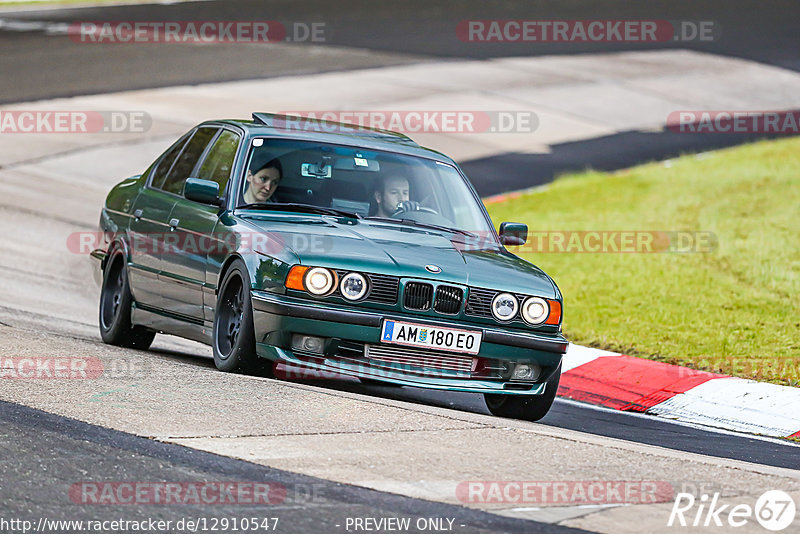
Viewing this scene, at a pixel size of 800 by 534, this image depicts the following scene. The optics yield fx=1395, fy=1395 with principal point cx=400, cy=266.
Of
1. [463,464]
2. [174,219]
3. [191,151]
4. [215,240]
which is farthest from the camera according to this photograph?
[191,151]

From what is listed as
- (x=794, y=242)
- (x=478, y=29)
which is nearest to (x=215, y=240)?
(x=794, y=242)

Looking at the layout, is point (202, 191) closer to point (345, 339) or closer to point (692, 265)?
point (345, 339)

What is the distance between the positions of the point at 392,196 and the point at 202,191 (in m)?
1.17

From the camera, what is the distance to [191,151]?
9469 mm

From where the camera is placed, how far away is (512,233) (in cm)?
894

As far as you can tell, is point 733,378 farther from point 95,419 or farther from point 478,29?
point 478,29

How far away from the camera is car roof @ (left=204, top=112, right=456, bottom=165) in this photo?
8.74 meters

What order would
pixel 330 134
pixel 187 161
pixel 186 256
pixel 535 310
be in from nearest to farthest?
pixel 535 310 → pixel 186 256 → pixel 330 134 → pixel 187 161

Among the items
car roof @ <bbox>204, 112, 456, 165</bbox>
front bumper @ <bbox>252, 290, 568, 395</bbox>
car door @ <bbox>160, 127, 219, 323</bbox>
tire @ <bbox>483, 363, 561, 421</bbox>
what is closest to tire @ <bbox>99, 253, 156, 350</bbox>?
car door @ <bbox>160, 127, 219, 323</bbox>

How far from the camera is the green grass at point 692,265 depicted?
10539 mm

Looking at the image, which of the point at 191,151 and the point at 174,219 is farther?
the point at 191,151

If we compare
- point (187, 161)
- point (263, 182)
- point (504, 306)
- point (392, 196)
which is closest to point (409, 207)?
point (392, 196)

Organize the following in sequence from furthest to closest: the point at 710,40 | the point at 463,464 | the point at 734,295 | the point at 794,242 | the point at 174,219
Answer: the point at 710,40, the point at 794,242, the point at 734,295, the point at 174,219, the point at 463,464

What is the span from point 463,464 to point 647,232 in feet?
31.0
